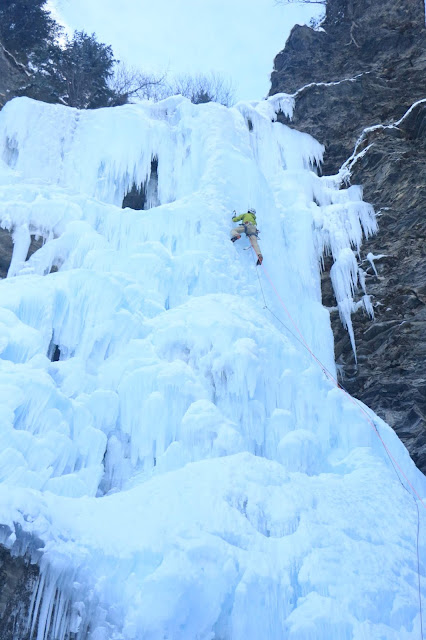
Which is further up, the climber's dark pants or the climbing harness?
the climber's dark pants

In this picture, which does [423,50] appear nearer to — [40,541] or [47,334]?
[47,334]

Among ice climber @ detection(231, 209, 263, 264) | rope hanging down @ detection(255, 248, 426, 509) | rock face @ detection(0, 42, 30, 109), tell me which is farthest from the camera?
rock face @ detection(0, 42, 30, 109)

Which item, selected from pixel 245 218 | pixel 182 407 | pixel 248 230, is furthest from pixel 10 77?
pixel 182 407

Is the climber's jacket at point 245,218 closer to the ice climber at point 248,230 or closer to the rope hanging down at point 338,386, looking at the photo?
the ice climber at point 248,230

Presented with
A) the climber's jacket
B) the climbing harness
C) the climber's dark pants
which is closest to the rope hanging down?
the climbing harness

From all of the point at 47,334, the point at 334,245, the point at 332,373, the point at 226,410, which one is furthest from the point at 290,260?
the point at 47,334

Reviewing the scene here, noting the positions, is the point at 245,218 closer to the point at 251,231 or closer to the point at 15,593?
the point at 251,231

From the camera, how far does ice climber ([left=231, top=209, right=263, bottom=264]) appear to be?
25.8 feet

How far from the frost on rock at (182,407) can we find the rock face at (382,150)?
1.58 feet

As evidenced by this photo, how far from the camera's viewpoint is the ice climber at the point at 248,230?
7875mm

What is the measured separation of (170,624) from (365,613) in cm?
140

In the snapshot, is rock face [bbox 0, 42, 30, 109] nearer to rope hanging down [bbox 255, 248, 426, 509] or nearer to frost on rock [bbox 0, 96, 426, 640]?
frost on rock [bbox 0, 96, 426, 640]

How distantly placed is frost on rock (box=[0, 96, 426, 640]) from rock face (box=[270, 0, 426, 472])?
0.48 m

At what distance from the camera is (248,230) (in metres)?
7.98
